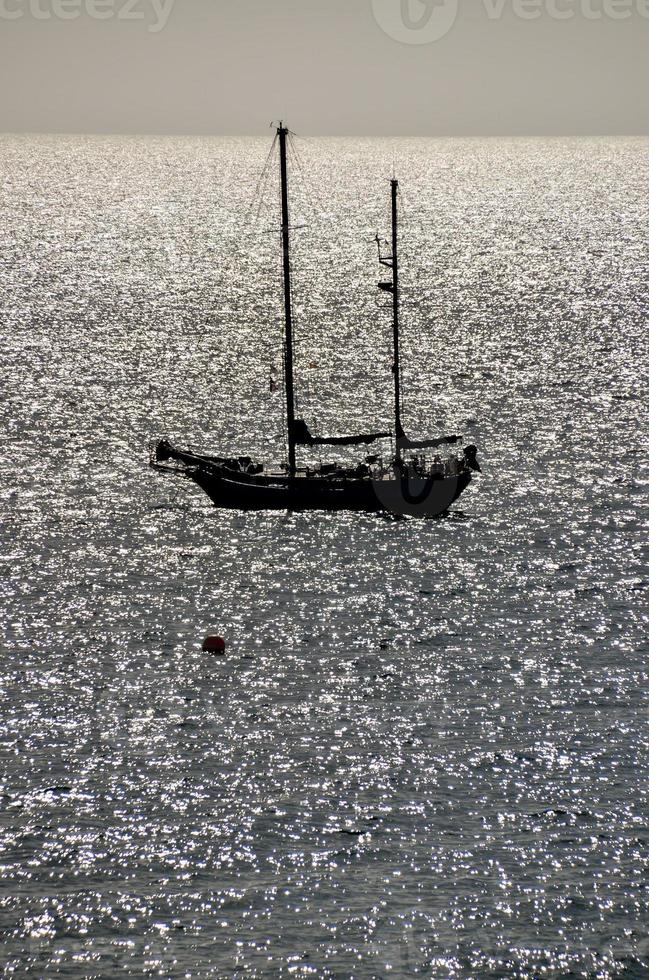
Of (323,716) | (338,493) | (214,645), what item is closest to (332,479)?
(338,493)

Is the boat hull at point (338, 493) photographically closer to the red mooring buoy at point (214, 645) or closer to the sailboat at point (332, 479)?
the sailboat at point (332, 479)

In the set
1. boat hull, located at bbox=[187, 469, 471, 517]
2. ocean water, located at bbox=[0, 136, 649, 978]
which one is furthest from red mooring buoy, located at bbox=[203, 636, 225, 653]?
boat hull, located at bbox=[187, 469, 471, 517]

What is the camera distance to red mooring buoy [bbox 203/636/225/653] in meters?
61.3

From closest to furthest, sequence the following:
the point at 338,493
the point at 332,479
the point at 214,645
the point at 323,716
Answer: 1. the point at 323,716
2. the point at 214,645
3. the point at 338,493
4. the point at 332,479

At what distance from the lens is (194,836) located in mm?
44875

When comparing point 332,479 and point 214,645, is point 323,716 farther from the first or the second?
point 332,479

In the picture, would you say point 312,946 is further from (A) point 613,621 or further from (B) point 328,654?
(A) point 613,621

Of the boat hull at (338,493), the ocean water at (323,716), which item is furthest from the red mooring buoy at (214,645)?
the boat hull at (338,493)

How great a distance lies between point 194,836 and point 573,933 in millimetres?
13355

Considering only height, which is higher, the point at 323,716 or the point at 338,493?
the point at 338,493

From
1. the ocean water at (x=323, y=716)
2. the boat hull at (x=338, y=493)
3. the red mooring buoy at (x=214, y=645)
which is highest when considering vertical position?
the boat hull at (x=338, y=493)

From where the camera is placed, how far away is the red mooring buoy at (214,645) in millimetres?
61344

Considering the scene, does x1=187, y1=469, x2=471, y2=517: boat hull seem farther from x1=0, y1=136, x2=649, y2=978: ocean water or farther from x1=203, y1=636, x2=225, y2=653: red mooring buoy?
x1=203, y1=636, x2=225, y2=653: red mooring buoy

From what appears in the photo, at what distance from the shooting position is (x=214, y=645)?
61.4 metres
